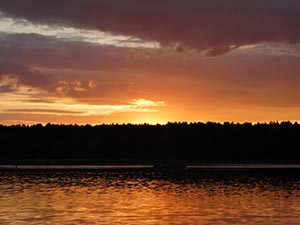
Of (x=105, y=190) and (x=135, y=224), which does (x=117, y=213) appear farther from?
(x=105, y=190)

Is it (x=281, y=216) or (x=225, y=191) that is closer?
(x=281, y=216)

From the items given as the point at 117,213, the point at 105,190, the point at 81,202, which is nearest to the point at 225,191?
the point at 105,190

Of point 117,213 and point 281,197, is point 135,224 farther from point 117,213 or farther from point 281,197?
point 281,197

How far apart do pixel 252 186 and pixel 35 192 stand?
32.7 metres

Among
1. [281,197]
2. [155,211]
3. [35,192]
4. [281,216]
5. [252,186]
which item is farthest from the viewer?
[252,186]

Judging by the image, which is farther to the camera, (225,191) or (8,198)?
(225,191)

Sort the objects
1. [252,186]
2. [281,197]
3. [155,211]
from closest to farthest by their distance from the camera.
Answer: [155,211], [281,197], [252,186]

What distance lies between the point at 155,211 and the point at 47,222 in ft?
41.7

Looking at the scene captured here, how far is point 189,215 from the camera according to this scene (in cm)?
5556

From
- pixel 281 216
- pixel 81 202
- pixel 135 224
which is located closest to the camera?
pixel 135 224

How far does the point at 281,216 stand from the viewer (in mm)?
54094

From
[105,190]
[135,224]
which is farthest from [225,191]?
[135,224]

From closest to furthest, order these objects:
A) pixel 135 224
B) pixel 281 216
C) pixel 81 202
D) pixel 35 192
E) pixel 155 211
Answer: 1. pixel 135 224
2. pixel 281 216
3. pixel 155 211
4. pixel 81 202
5. pixel 35 192

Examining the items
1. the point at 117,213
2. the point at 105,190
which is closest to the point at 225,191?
the point at 105,190
